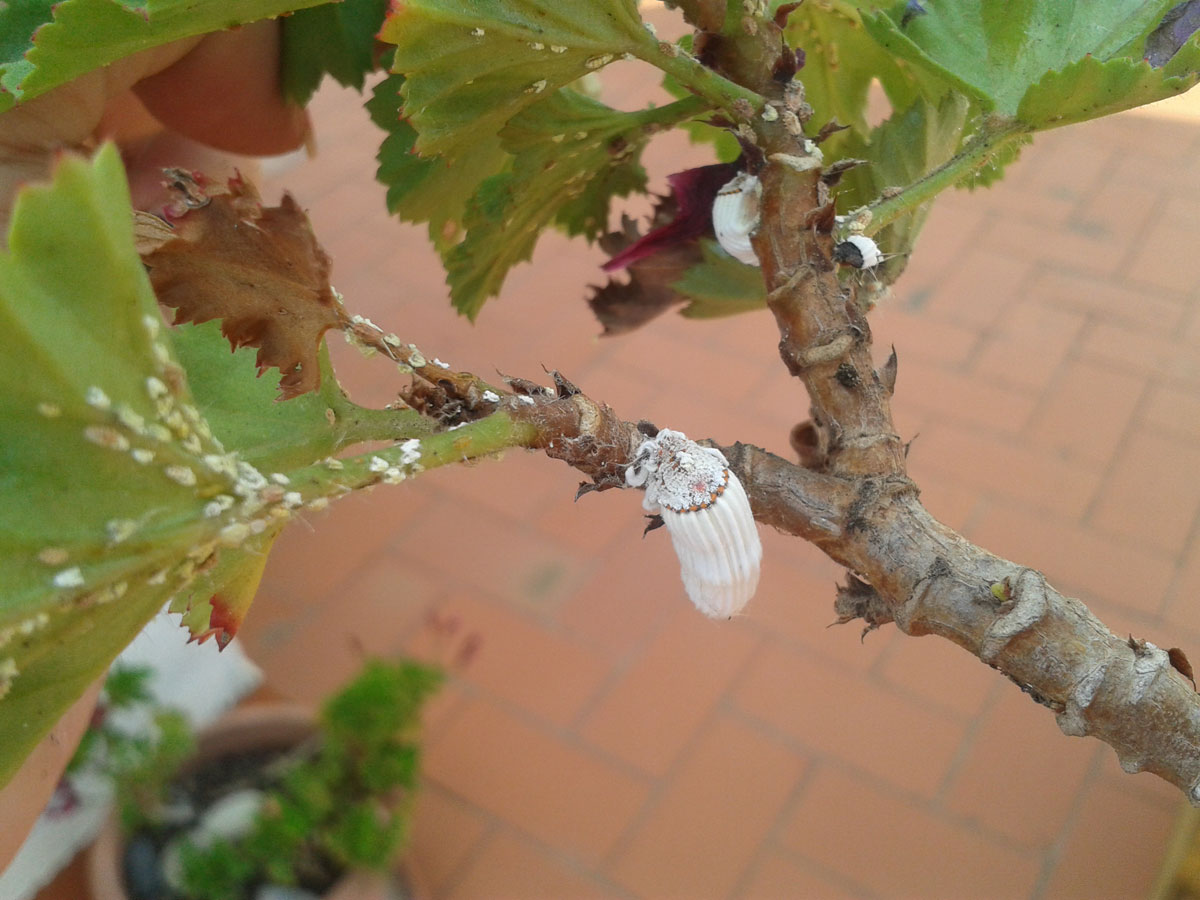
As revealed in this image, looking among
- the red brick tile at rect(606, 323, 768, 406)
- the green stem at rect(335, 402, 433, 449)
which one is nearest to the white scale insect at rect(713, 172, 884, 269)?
the green stem at rect(335, 402, 433, 449)

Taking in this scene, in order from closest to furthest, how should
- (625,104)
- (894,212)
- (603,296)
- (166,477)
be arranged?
1. (166,477)
2. (894,212)
3. (603,296)
4. (625,104)

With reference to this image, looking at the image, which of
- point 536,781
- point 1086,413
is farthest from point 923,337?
point 536,781

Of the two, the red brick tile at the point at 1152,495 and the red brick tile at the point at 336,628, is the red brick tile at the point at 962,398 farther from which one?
the red brick tile at the point at 336,628

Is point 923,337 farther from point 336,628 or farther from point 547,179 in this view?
point 547,179

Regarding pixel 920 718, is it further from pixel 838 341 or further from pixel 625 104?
pixel 625 104

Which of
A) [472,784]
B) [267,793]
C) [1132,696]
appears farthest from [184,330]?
[472,784]

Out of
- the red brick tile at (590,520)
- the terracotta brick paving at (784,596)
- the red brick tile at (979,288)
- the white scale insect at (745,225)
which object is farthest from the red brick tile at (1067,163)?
the white scale insect at (745,225)
